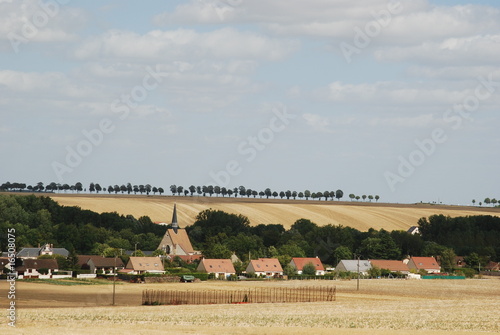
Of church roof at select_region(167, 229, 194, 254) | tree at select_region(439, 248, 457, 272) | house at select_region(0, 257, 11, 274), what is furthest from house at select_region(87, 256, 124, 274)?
tree at select_region(439, 248, 457, 272)

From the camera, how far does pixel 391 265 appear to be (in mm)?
139625

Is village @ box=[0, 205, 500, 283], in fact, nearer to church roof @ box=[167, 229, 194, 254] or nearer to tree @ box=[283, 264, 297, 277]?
tree @ box=[283, 264, 297, 277]

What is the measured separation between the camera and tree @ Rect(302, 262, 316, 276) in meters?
127

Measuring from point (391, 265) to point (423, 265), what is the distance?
9640 mm

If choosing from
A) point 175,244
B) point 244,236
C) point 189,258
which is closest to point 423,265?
point 244,236

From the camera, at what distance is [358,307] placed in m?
68.5

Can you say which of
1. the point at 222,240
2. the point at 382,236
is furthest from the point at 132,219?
the point at 382,236

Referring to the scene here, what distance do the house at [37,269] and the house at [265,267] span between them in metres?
30.8

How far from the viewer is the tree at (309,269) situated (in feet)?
416

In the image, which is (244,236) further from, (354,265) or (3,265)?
(3,265)

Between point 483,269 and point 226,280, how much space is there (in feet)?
190

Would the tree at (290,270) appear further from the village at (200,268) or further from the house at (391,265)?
the house at (391,265)

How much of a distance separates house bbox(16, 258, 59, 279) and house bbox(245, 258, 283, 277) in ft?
101

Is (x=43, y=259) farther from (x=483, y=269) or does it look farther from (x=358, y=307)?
(x=483, y=269)
